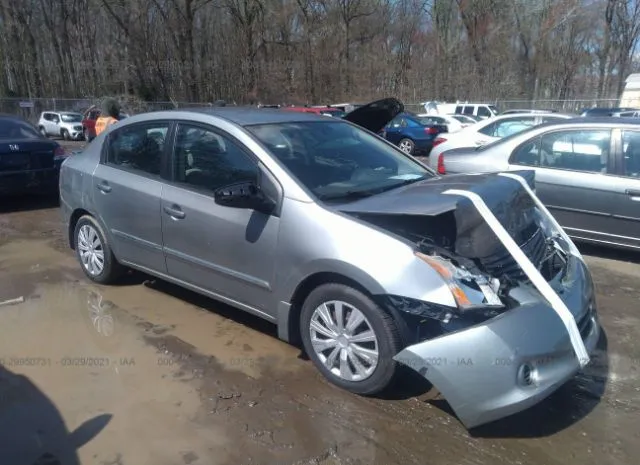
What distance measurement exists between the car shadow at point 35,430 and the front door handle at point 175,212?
1.46m

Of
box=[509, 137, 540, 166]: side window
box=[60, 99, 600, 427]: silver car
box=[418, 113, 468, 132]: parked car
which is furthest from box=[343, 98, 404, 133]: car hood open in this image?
box=[418, 113, 468, 132]: parked car

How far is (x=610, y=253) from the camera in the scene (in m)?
6.12

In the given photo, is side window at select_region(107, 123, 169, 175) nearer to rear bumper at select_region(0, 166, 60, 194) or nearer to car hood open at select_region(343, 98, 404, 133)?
car hood open at select_region(343, 98, 404, 133)

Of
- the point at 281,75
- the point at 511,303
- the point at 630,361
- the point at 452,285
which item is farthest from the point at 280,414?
the point at 281,75

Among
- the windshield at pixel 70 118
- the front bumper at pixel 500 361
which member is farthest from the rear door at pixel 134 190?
the windshield at pixel 70 118

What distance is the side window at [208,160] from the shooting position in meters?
Result: 3.86

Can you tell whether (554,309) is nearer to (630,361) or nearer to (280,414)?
(630,361)

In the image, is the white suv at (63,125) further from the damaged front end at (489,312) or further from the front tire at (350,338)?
the damaged front end at (489,312)

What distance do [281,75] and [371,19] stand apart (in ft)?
28.7

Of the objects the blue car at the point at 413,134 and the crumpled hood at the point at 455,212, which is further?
the blue car at the point at 413,134

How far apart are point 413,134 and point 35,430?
1710 cm

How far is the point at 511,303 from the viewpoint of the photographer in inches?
114

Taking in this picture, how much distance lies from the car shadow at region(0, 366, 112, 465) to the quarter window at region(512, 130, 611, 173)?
511cm

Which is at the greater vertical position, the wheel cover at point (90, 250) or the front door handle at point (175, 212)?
the front door handle at point (175, 212)
